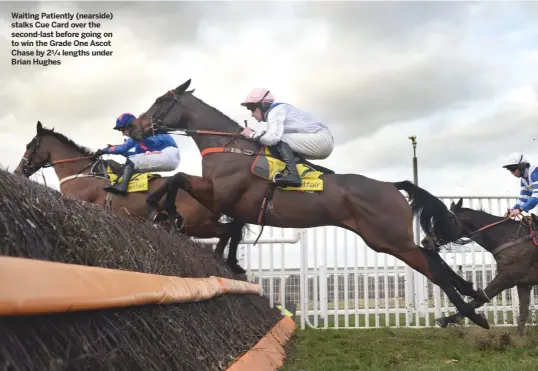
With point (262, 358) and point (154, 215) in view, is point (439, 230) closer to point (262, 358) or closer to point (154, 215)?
point (154, 215)

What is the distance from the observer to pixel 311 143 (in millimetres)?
5836

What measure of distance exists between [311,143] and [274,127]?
1.44ft

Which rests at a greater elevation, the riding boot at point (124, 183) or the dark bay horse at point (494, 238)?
the riding boot at point (124, 183)

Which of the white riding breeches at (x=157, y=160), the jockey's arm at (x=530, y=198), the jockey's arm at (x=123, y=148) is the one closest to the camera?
the white riding breeches at (x=157, y=160)

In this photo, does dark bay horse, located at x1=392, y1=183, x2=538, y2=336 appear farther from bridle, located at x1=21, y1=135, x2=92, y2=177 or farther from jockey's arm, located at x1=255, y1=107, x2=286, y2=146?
bridle, located at x1=21, y1=135, x2=92, y2=177

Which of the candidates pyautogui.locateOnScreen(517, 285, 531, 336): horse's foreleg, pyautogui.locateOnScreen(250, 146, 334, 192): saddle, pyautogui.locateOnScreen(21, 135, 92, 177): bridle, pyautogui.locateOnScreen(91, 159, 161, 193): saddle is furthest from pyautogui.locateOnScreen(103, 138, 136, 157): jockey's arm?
pyautogui.locateOnScreen(517, 285, 531, 336): horse's foreleg

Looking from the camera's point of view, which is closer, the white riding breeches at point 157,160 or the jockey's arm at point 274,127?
the jockey's arm at point 274,127

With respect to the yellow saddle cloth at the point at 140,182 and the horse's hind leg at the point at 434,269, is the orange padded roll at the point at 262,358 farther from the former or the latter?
the yellow saddle cloth at the point at 140,182

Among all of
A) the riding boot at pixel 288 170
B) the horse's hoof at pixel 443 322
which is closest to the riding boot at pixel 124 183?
the riding boot at pixel 288 170

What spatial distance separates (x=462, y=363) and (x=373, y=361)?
64cm

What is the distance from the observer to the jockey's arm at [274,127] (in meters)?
5.59

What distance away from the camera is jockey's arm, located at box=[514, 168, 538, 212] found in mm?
7305

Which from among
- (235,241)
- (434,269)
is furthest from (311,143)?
(434,269)

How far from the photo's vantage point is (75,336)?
56.5 inches
